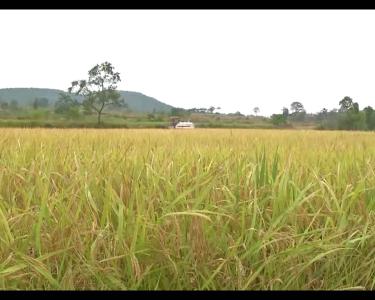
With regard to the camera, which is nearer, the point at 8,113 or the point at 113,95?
the point at 113,95

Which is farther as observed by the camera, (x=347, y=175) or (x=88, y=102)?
(x=88, y=102)

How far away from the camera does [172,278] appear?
1.10m

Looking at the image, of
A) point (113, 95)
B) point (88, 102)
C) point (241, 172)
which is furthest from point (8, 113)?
point (241, 172)

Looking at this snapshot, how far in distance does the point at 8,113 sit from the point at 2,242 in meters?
54.6

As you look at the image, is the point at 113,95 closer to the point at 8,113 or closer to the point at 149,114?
the point at 149,114

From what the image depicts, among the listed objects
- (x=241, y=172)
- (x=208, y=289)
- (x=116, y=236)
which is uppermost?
(x=241, y=172)

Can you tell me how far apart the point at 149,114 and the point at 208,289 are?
51.0m

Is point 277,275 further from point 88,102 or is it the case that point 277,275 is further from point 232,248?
point 88,102

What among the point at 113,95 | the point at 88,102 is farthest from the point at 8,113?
the point at 113,95

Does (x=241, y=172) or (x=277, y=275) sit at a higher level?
(x=241, y=172)

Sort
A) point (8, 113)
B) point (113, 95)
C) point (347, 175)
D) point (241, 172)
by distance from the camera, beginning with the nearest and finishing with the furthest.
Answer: point (241, 172) < point (347, 175) < point (113, 95) < point (8, 113)
